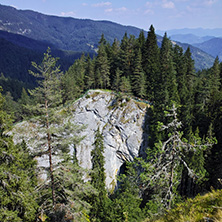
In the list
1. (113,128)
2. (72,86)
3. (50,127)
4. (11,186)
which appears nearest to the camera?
(11,186)

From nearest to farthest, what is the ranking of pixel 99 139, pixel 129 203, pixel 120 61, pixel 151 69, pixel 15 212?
pixel 15 212 < pixel 129 203 < pixel 99 139 < pixel 151 69 < pixel 120 61

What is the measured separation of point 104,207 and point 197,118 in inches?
1208

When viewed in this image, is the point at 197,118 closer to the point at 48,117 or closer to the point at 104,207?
the point at 104,207

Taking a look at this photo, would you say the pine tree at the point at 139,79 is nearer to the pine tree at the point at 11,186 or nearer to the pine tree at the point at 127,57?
the pine tree at the point at 127,57

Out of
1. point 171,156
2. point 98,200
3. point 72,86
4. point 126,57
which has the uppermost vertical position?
point 126,57

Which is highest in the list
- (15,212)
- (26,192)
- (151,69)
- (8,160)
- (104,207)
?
(151,69)

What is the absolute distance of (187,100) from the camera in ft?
122

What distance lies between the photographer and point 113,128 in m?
40.2

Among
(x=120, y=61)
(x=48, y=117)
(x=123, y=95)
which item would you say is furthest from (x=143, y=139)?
(x=48, y=117)

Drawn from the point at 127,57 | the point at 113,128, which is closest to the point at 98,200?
the point at 113,128

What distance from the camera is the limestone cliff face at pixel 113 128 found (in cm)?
3919

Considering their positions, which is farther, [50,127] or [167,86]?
[167,86]

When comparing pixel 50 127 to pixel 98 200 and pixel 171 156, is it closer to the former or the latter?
pixel 171 156

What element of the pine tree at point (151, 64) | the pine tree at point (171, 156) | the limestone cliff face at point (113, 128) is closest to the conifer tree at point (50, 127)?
the pine tree at point (171, 156)
